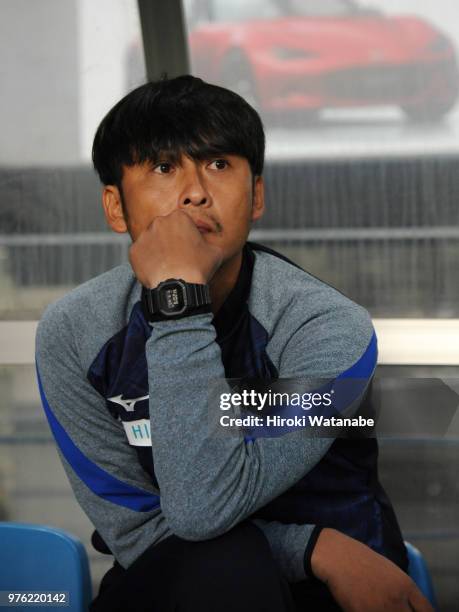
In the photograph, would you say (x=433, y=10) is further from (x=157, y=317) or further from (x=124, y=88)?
(x=157, y=317)

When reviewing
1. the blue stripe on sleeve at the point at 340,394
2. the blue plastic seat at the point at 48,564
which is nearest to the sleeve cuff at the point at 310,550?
the blue stripe on sleeve at the point at 340,394

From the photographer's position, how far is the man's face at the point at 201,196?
3.90ft

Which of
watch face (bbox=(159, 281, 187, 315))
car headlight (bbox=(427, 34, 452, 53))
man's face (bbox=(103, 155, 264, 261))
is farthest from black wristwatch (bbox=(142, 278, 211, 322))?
car headlight (bbox=(427, 34, 452, 53))

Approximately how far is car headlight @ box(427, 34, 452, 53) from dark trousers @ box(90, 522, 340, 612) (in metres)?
1.33

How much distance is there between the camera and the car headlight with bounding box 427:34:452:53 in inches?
77.0

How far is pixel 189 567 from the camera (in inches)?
41.5

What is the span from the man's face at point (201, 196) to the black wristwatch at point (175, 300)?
0.44 feet

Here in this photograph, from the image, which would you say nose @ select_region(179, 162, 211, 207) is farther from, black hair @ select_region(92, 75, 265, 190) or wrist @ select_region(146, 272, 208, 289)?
wrist @ select_region(146, 272, 208, 289)

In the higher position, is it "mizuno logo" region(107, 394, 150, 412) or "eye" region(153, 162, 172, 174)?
"eye" region(153, 162, 172, 174)

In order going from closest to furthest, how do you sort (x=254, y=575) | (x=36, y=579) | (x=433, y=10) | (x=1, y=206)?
(x=254, y=575), (x=36, y=579), (x=433, y=10), (x=1, y=206)

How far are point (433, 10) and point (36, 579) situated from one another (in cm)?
150

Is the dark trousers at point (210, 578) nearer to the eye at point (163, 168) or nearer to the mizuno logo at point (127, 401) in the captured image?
the mizuno logo at point (127, 401)

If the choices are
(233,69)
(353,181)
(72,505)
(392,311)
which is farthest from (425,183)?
(72,505)

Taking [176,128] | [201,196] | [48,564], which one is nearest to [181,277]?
[201,196]
